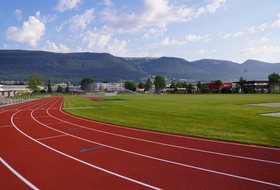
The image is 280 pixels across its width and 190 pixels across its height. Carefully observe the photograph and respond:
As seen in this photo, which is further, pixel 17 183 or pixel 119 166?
pixel 119 166

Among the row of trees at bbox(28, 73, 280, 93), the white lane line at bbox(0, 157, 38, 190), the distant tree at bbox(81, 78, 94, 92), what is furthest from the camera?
the distant tree at bbox(81, 78, 94, 92)

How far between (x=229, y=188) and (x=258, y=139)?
19.7 ft

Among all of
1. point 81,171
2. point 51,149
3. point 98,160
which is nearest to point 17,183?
point 81,171

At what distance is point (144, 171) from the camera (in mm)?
6832

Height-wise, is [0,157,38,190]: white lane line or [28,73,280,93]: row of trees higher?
[28,73,280,93]: row of trees

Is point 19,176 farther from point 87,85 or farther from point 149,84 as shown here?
point 87,85

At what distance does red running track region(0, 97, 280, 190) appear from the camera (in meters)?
6.03

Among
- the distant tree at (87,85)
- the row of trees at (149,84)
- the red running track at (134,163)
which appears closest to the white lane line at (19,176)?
the red running track at (134,163)

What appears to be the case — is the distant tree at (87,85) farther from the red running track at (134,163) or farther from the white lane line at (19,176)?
the white lane line at (19,176)

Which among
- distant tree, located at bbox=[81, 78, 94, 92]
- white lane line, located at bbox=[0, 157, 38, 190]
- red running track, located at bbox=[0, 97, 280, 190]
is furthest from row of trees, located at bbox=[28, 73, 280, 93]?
white lane line, located at bbox=[0, 157, 38, 190]

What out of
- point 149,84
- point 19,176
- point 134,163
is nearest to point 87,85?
point 149,84

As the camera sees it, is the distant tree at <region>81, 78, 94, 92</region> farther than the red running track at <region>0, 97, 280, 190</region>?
Yes

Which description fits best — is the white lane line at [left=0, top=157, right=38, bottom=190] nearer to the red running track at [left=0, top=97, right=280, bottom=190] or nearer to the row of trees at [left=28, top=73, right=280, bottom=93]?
the red running track at [left=0, top=97, right=280, bottom=190]

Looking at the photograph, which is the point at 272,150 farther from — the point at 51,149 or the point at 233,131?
the point at 51,149
